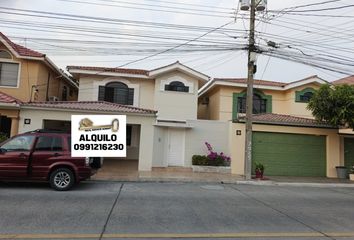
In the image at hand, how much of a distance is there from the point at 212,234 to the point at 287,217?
8.99 feet

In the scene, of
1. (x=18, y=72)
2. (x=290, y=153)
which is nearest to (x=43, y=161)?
→ (x=18, y=72)

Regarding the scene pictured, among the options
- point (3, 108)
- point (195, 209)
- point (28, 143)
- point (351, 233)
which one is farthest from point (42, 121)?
point (351, 233)

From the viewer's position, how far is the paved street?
6.86 meters

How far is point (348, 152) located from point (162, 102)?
38.1 feet

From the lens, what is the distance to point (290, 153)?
19.9 meters

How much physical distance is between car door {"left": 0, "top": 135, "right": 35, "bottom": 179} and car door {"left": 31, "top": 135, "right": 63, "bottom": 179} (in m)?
0.23

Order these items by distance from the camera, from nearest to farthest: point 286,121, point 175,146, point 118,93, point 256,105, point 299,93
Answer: point 286,121
point 175,146
point 118,93
point 299,93
point 256,105

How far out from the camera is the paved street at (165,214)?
270 inches

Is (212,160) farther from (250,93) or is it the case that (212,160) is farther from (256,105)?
(256,105)

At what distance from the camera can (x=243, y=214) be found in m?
8.79

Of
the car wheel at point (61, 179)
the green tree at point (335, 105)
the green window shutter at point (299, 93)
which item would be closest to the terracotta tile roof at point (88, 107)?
the car wheel at point (61, 179)

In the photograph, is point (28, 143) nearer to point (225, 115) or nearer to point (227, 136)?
point (227, 136)

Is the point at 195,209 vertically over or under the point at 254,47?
under

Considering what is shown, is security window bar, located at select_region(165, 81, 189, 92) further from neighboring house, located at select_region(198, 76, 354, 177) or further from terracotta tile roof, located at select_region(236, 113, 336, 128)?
terracotta tile roof, located at select_region(236, 113, 336, 128)
